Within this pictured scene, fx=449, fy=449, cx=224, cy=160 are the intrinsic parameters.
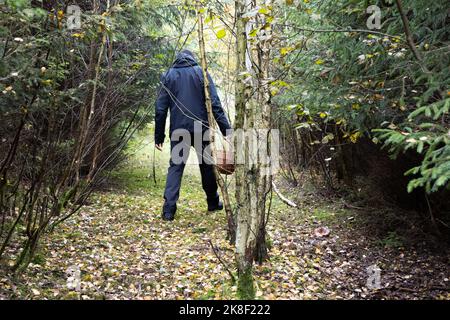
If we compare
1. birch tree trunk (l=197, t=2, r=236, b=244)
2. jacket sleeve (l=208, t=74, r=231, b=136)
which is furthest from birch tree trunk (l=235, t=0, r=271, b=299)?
jacket sleeve (l=208, t=74, r=231, b=136)

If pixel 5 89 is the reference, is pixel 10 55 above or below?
above

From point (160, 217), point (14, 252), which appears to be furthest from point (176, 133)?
point (14, 252)

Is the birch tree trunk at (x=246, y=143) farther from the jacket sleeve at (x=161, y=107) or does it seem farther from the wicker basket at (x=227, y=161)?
the jacket sleeve at (x=161, y=107)

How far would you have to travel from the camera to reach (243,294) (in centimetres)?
371

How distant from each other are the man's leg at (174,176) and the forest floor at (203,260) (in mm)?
201

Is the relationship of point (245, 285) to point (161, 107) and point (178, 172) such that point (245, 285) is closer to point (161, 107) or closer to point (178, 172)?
point (178, 172)

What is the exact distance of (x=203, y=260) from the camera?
461 centimetres

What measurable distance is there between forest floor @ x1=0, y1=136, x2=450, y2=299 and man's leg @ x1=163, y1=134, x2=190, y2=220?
201 millimetres

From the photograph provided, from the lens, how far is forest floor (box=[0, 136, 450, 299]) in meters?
3.91

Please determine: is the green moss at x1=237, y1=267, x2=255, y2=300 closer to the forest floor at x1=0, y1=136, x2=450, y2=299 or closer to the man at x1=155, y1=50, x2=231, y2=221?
the forest floor at x1=0, y1=136, x2=450, y2=299

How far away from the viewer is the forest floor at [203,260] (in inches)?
154

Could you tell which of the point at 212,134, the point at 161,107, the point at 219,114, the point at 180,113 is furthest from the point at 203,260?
Answer: the point at 161,107
